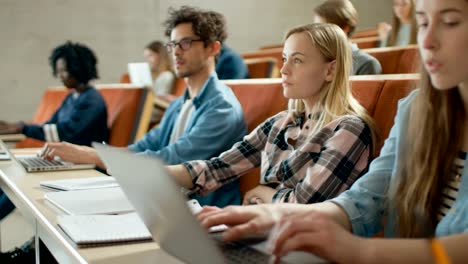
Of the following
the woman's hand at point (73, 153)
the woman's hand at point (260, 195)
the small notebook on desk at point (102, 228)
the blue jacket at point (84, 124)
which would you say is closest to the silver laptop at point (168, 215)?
the small notebook on desk at point (102, 228)

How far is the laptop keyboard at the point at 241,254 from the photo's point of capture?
69 centimetres

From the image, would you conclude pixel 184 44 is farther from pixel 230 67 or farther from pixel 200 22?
pixel 230 67

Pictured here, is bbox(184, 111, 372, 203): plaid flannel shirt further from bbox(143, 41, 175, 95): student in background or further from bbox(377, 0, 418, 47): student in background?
bbox(143, 41, 175, 95): student in background

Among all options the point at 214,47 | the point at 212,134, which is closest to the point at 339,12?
the point at 214,47

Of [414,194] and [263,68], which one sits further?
[263,68]

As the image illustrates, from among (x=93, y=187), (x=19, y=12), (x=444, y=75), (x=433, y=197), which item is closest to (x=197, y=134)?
(x=93, y=187)

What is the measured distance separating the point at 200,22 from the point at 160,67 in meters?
3.21

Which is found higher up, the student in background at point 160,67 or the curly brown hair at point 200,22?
the curly brown hair at point 200,22

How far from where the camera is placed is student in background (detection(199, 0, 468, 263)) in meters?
0.61

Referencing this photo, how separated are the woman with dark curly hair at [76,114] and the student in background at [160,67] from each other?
170cm

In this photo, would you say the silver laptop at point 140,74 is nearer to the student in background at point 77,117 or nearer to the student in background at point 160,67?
the student in background at point 160,67

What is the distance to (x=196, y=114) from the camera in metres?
1.88

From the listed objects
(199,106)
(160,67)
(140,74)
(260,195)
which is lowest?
(160,67)

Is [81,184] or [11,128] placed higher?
[81,184]
